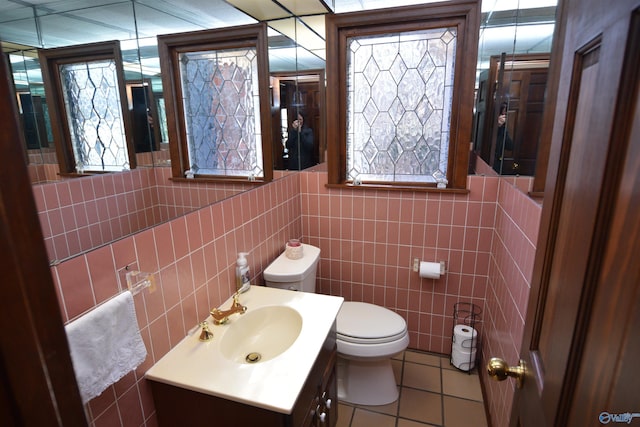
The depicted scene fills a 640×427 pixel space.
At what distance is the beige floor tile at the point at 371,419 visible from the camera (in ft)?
6.22

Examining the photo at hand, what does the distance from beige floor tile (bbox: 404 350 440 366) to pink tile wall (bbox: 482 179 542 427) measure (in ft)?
1.10

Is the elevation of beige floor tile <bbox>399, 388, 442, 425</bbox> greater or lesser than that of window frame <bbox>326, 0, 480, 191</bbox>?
lesser

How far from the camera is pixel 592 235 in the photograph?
0.51 metres

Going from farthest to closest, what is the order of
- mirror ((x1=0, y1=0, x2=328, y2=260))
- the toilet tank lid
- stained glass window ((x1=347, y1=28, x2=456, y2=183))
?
stained glass window ((x1=347, y1=28, x2=456, y2=183)) < the toilet tank lid < mirror ((x1=0, y1=0, x2=328, y2=260))

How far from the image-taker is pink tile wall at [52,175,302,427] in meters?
0.93

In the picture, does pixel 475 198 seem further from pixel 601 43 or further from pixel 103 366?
pixel 103 366

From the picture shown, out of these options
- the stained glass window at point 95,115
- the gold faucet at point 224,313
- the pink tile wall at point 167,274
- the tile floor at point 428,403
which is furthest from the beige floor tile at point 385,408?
the stained glass window at point 95,115

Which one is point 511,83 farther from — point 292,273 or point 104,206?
point 104,206

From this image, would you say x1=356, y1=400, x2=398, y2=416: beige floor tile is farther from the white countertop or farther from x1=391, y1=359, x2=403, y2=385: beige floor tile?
the white countertop

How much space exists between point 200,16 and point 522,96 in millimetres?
1537

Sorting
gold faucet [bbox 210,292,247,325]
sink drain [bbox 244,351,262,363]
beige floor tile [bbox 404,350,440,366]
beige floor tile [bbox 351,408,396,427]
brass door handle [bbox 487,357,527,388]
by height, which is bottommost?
beige floor tile [bbox 351,408,396,427]

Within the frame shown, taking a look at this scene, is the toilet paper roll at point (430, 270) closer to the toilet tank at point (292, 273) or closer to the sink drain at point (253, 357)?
the toilet tank at point (292, 273)

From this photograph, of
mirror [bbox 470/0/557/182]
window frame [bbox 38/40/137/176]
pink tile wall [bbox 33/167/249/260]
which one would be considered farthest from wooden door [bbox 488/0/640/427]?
window frame [bbox 38/40/137/176]

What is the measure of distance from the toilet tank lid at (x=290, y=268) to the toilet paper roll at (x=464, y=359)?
117 centimetres
